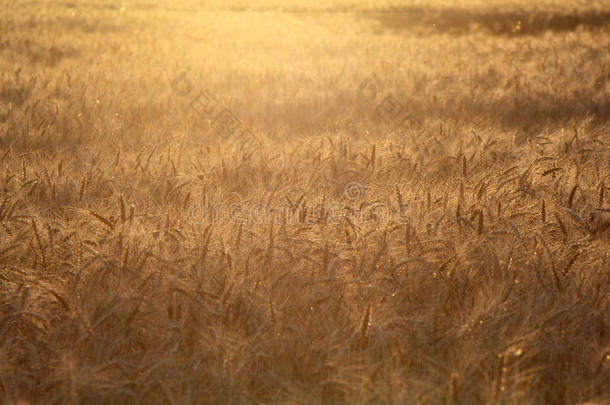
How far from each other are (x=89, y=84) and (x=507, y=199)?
12.7 ft

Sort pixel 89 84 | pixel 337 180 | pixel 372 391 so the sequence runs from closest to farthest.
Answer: pixel 372 391 → pixel 337 180 → pixel 89 84

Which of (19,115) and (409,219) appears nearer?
(409,219)

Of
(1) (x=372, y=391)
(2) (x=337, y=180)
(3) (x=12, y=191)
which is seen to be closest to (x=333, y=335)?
(1) (x=372, y=391)

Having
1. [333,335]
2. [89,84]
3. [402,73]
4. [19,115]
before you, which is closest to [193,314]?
[333,335]

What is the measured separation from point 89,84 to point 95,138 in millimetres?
1495

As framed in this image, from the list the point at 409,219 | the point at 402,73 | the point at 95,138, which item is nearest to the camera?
the point at 409,219

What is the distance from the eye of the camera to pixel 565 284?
4.75 ft

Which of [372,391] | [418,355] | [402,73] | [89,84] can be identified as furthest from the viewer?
[402,73]

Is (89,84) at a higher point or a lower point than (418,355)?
higher

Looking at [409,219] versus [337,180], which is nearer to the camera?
[409,219]

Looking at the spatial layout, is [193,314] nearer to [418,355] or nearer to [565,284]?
[418,355]

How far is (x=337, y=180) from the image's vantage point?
243cm

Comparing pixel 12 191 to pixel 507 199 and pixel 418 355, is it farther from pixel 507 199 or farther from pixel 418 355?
pixel 507 199

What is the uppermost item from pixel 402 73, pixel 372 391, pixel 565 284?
pixel 402 73
